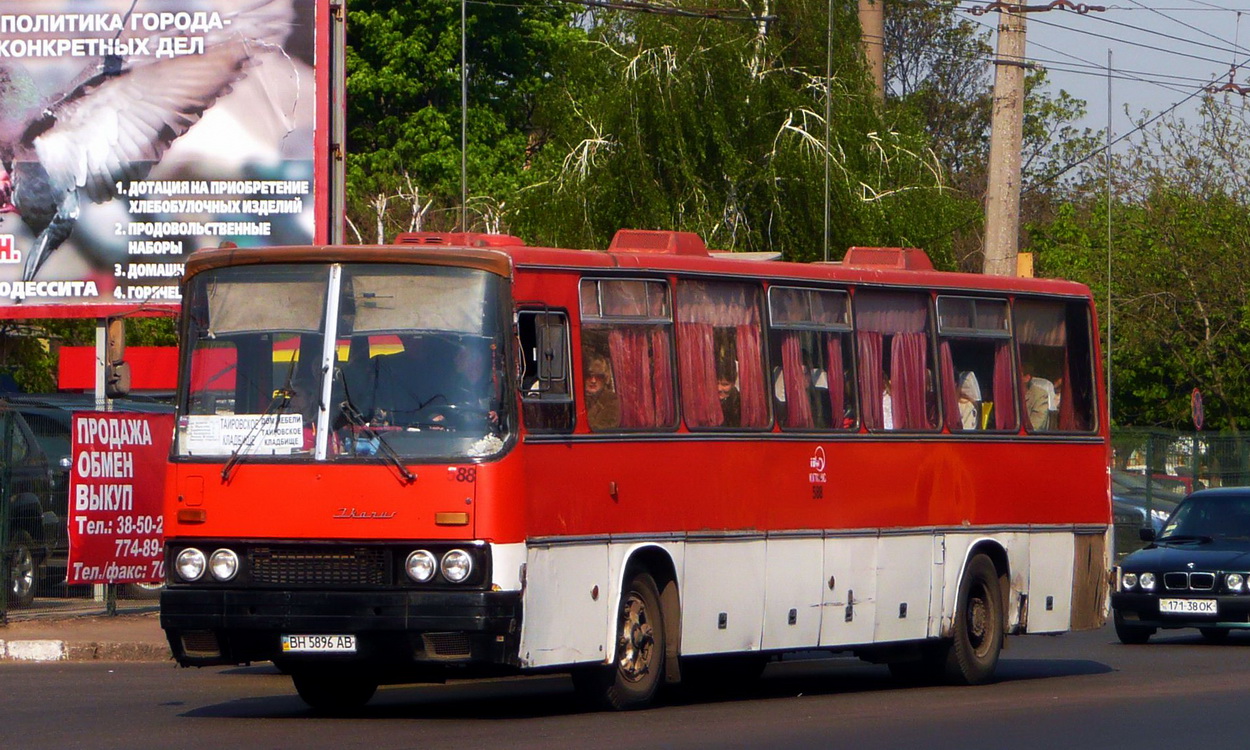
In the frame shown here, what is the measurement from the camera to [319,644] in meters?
11.3

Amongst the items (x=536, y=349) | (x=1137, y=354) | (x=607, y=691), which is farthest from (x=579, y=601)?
(x=1137, y=354)

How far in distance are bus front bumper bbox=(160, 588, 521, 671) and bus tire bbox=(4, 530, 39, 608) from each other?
8.38m

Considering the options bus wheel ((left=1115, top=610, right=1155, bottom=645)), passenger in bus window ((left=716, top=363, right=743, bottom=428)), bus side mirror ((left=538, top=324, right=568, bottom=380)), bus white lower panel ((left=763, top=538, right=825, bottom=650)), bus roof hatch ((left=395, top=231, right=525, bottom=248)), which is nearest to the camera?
bus side mirror ((left=538, top=324, right=568, bottom=380))

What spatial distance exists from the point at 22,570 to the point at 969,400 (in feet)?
30.3

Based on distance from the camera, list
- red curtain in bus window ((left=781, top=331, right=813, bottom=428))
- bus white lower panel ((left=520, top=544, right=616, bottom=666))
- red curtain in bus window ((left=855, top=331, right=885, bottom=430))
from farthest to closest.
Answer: red curtain in bus window ((left=855, top=331, right=885, bottom=430)), red curtain in bus window ((left=781, top=331, right=813, bottom=428)), bus white lower panel ((left=520, top=544, right=616, bottom=666))

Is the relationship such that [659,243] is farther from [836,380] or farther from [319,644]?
[319,644]

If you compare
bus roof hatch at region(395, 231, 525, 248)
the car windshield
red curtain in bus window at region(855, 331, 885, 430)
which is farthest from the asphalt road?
the car windshield

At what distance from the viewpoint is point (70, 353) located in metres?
31.9

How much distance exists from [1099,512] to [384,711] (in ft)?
22.1

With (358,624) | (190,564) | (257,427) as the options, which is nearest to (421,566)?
(358,624)

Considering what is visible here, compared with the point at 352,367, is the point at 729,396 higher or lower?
lower

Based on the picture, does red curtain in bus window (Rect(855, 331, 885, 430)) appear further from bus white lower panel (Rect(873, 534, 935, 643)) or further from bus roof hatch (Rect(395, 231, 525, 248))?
bus roof hatch (Rect(395, 231, 525, 248))

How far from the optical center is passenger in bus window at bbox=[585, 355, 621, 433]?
12.2 m

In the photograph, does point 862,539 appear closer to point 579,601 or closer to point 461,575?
point 579,601
